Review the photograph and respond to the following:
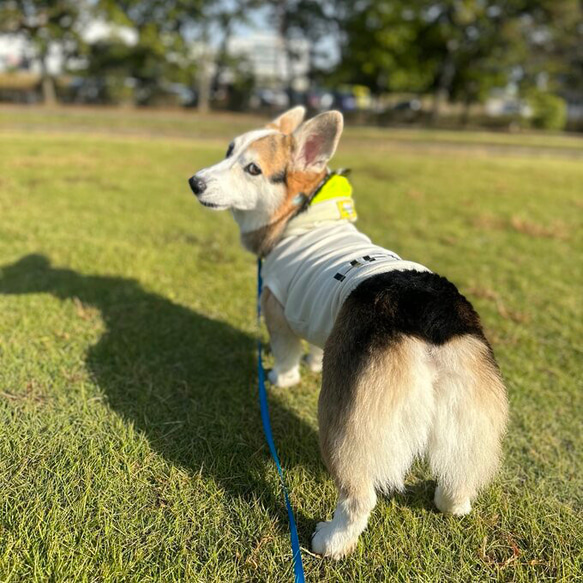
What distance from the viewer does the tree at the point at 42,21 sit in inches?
1089

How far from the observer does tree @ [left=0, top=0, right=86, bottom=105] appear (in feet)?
90.8

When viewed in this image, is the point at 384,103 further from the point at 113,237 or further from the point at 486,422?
the point at 486,422

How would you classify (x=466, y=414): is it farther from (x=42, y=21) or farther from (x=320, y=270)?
(x=42, y=21)

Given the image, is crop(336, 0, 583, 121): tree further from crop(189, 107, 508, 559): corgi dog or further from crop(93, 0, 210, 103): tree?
crop(189, 107, 508, 559): corgi dog

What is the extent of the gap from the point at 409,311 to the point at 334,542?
0.97m

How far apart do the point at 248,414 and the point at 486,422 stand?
1422 mm

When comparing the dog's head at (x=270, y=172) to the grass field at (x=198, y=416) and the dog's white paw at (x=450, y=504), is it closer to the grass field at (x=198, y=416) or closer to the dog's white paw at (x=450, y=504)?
the grass field at (x=198, y=416)

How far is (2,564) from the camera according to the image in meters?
1.70

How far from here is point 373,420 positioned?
1651 mm

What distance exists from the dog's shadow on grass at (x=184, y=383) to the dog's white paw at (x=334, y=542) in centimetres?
10

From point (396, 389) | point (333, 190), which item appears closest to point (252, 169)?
point (333, 190)

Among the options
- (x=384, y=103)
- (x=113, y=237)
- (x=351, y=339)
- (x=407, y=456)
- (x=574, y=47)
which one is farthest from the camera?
(x=384, y=103)

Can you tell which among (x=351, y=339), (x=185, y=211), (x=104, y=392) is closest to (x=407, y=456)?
(x=351, y=339)

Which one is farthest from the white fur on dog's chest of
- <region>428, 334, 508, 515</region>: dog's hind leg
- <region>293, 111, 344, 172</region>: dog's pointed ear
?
<region>428, 334, 508, 515</region>: dog's hind leg
